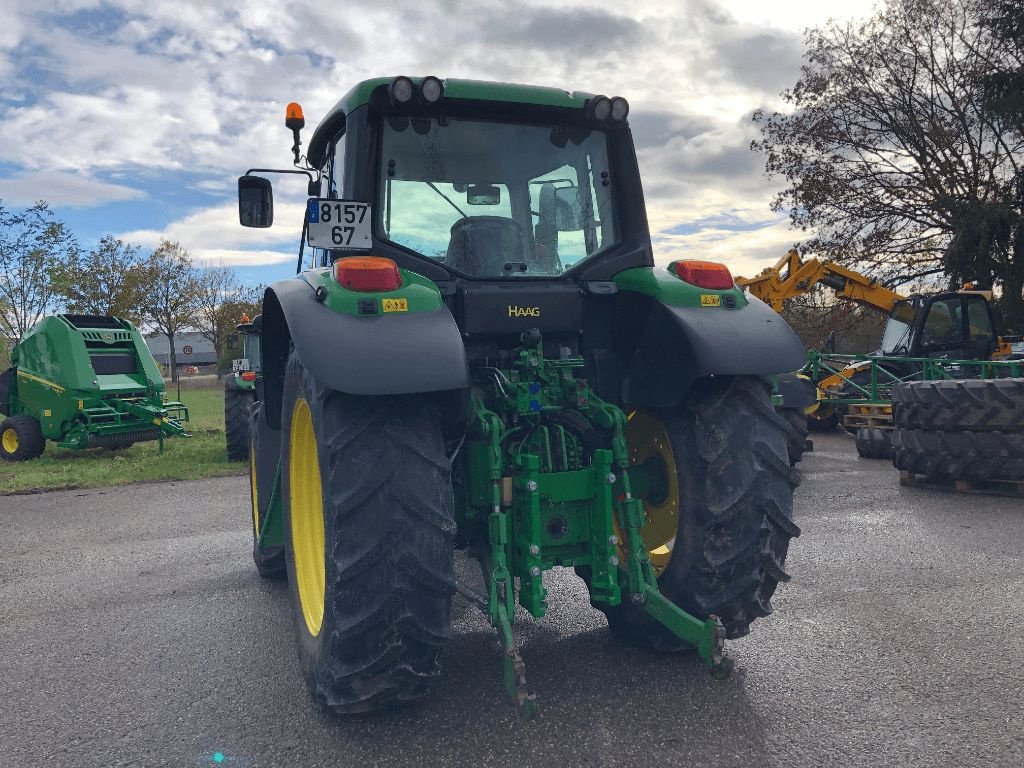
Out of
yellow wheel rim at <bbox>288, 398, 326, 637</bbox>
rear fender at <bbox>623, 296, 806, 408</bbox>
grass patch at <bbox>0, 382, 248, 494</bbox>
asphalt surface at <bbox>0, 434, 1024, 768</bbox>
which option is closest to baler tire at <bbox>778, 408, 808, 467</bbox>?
asphalt surface at <bbox>0, 434, 1024, 768</bbox>

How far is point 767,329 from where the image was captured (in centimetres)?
323

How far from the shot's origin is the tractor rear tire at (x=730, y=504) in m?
3.09

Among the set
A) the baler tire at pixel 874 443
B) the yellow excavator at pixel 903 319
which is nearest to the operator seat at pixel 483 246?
the baler tire at pixel 874 443

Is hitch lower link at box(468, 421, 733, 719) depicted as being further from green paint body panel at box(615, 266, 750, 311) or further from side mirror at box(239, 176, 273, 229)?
side mirror at box(239, 176, 273, 229)

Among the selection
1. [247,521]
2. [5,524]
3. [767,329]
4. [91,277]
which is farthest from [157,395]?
[91,277]

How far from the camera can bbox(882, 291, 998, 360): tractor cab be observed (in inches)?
482

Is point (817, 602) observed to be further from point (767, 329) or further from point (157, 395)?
point (157, 395)

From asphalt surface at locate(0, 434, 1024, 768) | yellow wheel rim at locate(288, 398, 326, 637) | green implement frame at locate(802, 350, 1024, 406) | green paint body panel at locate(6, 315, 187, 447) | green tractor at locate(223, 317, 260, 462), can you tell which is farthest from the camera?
green paint body panel at locate(6, 315, 187, 447)

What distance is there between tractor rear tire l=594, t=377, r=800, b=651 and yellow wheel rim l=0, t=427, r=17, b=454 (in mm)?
12118

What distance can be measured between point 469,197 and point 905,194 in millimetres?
20209

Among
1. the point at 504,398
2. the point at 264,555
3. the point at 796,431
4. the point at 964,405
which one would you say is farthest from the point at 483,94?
the point at 796,431

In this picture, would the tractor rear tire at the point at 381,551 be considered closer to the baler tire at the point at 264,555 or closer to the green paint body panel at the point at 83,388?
the baler tire at the point at 264,555

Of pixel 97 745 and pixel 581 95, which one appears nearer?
pixel 97 745

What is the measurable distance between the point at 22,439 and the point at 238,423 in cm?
345
